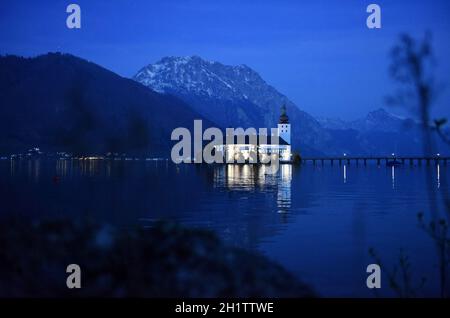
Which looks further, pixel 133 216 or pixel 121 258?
pixel 133 216

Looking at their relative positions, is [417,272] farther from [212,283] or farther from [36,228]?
[36,228]

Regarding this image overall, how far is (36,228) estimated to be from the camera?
21.7 meters

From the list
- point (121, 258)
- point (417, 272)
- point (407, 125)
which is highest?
point (407, 125)
